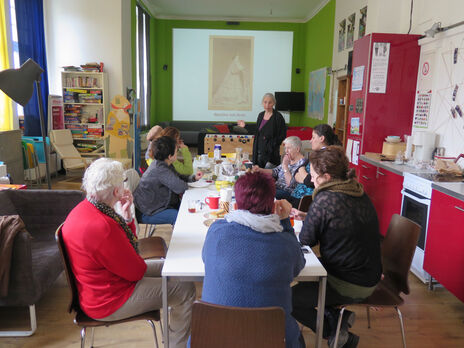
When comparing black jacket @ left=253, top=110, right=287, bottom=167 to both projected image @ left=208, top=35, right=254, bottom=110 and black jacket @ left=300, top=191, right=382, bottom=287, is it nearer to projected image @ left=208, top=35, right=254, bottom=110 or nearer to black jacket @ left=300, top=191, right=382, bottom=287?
black jacket @ left=300, top=191, right=382, bottom=287

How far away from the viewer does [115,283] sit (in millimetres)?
1809

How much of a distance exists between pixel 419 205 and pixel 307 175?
100 cm

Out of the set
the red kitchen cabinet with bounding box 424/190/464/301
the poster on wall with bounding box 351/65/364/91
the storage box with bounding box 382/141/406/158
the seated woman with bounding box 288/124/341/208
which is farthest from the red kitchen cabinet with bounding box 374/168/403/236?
the poster on wall with bounding box 351/65/364/91

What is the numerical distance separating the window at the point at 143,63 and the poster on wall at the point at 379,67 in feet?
21.1

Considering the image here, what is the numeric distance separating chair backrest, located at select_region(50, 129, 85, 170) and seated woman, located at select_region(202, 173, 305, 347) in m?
5.72

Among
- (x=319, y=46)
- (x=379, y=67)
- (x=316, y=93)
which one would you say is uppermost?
(x=319, y=46)

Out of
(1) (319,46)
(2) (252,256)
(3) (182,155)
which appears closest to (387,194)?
(3) (182,155)

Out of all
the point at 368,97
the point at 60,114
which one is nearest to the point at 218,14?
the point at 60,114

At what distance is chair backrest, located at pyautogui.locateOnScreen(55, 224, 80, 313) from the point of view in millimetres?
1711

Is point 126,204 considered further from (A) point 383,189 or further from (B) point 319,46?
(B) point 319,46

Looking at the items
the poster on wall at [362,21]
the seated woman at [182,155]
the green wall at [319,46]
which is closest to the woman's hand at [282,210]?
the seated woman at [182,155]

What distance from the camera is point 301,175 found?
3.24 metres

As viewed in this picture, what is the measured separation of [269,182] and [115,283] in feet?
2.99

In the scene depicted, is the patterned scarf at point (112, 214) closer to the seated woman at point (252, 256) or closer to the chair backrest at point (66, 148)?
the seated woman at point (252, 256)
